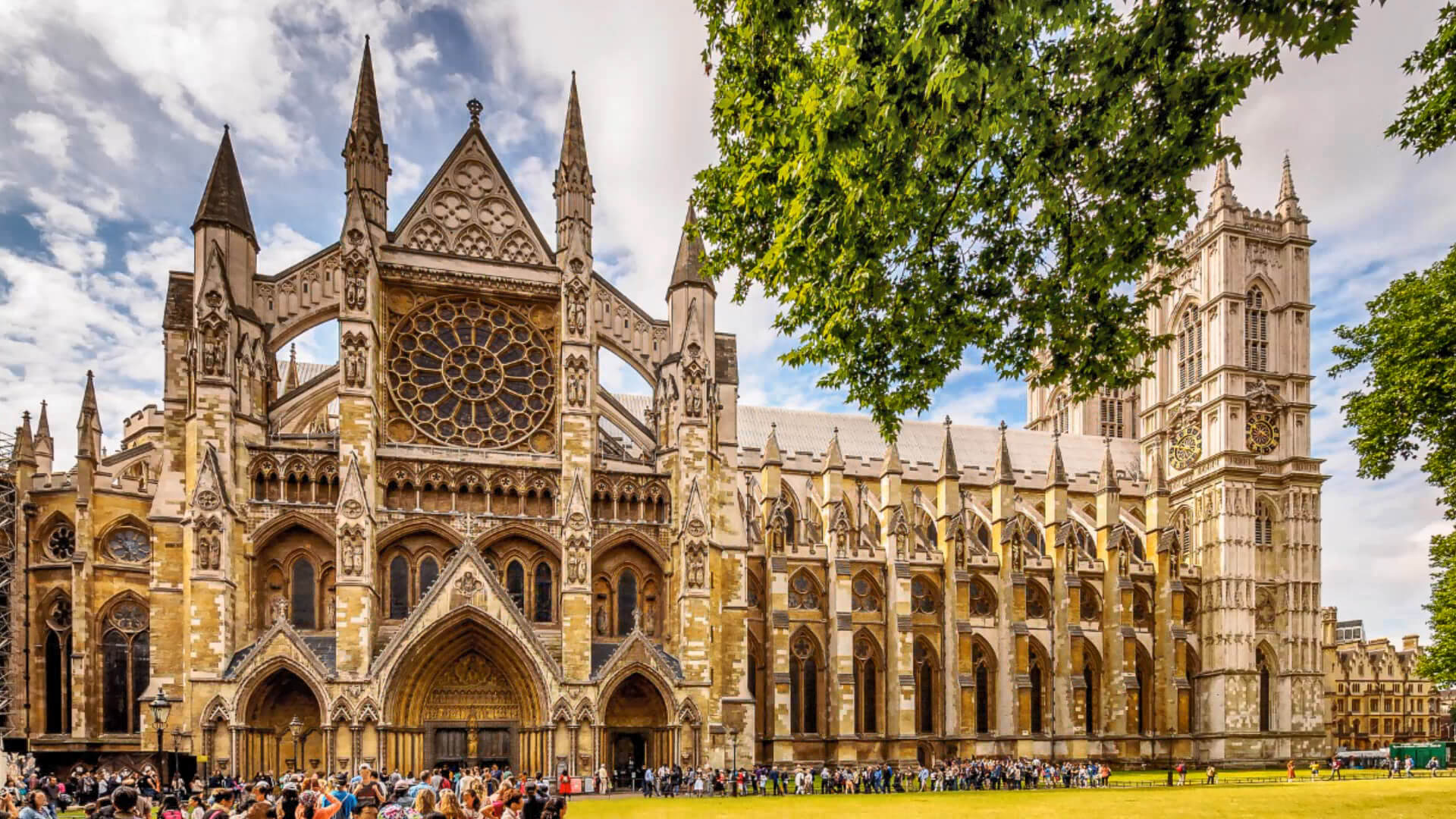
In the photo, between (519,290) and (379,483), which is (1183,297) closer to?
(519,290)

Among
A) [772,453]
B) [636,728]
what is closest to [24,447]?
[636,728]

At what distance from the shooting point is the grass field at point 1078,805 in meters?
24.1

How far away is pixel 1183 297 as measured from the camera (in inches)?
2309

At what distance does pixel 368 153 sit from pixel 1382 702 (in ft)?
284

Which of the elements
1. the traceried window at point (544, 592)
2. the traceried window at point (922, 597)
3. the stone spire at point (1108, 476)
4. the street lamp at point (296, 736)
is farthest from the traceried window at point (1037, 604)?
the street lamp at point (296, 736)

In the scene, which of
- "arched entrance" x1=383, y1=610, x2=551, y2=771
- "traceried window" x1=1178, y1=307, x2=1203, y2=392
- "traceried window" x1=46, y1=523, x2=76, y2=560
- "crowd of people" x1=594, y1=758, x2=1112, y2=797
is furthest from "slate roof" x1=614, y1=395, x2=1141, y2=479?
"traceried window" x1=46, y1=523, x2=76, y2=560

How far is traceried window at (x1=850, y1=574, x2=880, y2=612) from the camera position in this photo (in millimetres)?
46281

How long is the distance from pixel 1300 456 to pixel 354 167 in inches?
1829

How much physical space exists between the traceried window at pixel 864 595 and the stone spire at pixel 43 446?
3016 cm

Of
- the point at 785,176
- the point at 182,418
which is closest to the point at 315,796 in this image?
the point at 785,176

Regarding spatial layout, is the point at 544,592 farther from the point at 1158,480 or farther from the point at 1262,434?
the point at 1262,434

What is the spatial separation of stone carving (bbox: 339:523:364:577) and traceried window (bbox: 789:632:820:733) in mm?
20722

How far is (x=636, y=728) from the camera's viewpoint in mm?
31438

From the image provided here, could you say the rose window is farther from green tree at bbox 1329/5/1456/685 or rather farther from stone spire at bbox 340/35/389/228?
green tree at bbox 1329/5/1456/685
